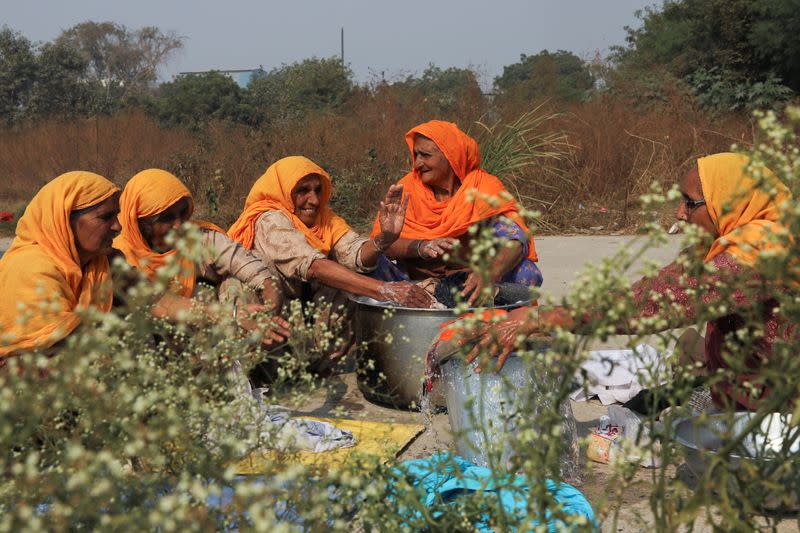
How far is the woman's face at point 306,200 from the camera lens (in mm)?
5574

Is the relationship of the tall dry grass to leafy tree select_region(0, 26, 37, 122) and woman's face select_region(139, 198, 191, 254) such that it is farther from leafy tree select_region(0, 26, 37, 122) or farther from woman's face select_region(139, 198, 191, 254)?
leafy tree select_region(0, 26, 37, 122)

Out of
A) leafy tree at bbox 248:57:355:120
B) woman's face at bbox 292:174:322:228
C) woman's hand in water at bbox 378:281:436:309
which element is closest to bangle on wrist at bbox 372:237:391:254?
woman's hand in water at bbox 378:281:436:309

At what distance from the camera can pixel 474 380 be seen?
12.5 ft

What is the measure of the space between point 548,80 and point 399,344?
17441 mm

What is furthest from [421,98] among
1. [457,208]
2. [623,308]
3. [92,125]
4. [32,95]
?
[32,95]

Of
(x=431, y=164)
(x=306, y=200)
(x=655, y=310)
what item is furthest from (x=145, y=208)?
(x=655, y=310)

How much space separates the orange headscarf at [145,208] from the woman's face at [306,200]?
3.09 feet

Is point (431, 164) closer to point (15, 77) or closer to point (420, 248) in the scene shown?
point (420, 248)

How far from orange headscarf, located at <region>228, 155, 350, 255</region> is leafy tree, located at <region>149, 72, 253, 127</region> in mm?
17669

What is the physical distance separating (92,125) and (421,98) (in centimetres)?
728

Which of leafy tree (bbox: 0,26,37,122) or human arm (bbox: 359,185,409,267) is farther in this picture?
leafy tree (bbox: 0,26,37,122)

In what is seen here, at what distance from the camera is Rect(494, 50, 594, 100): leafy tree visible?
1673cm

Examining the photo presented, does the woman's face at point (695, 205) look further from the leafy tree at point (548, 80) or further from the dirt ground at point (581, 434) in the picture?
the leafy tree at point (548, 80)

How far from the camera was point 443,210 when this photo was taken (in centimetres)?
564
